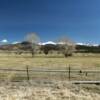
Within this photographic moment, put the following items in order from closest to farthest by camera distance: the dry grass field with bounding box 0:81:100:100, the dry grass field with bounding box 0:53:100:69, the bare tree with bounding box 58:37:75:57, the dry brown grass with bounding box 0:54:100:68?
the dry grass field with bounding box 0:81:100:100 → the dry grass field with bounding box 0:53:100:69 → the dry brown grass with bounding box 0:54:100:68 → the bare tree with bounding box 58:37:75:57

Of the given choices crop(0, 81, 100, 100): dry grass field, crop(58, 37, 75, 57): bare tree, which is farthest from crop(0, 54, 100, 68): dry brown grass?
Answer: crop(58, 37, 75, 57): bare tree

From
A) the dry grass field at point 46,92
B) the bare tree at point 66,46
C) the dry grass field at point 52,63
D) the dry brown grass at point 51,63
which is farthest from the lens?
the bare tree at point 66,46

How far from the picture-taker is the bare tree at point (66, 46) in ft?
254

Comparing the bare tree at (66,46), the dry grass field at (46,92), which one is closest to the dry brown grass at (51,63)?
the dry grass field at (46,92)

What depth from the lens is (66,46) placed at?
8162 centimetres

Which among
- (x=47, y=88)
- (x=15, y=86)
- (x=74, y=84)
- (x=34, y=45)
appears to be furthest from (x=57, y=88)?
(x=34, y=45)

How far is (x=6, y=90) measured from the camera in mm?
Result: 12391

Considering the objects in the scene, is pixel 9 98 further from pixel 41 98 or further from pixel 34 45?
pixel 34 45

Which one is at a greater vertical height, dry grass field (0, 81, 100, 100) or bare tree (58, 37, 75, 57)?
bare tree (58, 37, 75, 57)

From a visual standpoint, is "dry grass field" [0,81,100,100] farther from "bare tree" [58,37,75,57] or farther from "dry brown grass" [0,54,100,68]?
"bare tree" [58,37,75,57]

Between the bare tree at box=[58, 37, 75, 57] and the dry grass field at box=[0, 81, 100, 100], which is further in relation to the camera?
the bare tree at box=[58, 37, 75, 57]

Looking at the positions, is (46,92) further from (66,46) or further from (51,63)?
(66,46)

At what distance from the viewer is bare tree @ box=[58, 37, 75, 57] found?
77.4 meters

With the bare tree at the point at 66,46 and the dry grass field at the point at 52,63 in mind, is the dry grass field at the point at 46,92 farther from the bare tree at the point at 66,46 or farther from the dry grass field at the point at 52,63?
the bare tree at the point at 66,46
